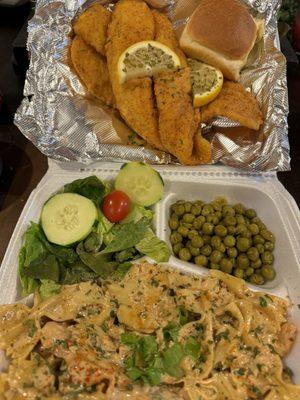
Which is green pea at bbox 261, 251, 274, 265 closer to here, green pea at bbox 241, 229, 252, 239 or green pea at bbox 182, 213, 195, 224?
green pea at bbox 241, 229, 252, 239

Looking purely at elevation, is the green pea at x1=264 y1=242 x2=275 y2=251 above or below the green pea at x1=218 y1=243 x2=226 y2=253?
above

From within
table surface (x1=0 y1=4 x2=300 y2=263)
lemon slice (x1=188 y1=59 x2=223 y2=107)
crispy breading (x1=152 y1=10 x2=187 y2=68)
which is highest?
crispy breading (x1=152 y1=10 x2=187 y2=68)

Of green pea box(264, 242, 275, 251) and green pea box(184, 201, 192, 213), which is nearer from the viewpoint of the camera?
green pea box(264, 242, 275, 251)

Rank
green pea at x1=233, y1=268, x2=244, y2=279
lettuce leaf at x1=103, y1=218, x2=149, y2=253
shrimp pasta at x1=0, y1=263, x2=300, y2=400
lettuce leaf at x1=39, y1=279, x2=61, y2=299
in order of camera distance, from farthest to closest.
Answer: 1. green pea at x1=233, y1=268, x2=244, y2=279
2. lettuce leaf at x1=103, y1=218, x2=149, y2=253
3. lettuce leaf at x1=39, y1=279, x2=61, y2=299
4. shrimp pasta at x1=0, y1=263, x2=300, y2=400

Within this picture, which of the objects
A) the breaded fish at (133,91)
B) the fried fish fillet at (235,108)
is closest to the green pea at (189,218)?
the breaded fish at (133,91)

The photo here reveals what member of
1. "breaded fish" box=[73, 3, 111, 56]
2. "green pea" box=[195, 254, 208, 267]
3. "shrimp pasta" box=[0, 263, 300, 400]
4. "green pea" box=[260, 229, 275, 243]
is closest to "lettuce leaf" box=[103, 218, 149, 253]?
"shrimp pasta" box=[0, 263, 300, 400]

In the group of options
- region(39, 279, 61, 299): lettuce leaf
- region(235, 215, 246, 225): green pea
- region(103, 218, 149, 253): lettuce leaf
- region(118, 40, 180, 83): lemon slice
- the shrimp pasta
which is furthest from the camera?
region(118, 40, 180, 83): lemon slice

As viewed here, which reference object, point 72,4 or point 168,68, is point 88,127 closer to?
point 168,68

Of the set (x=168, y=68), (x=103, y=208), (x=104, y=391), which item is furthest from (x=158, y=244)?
(x=168, y=68)
